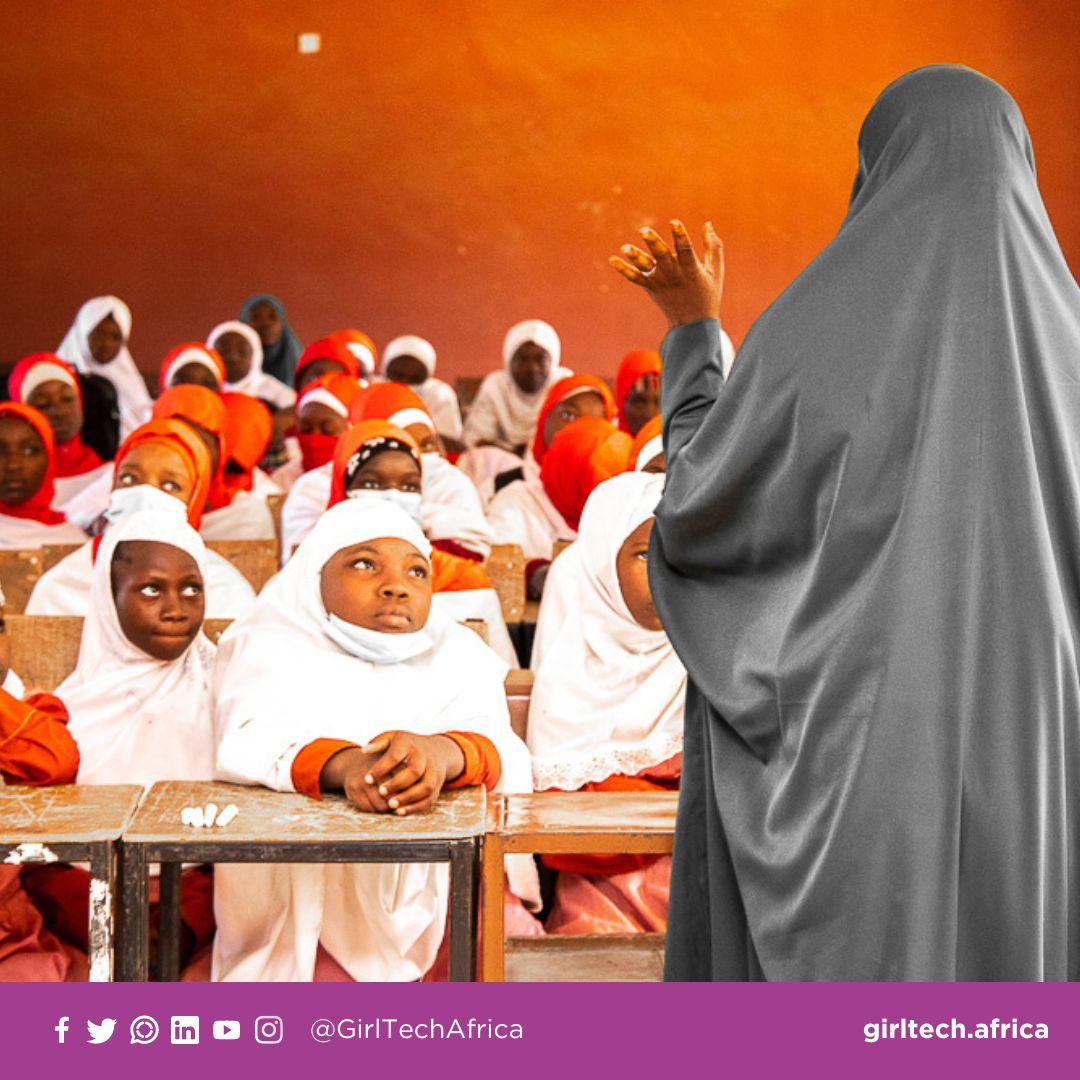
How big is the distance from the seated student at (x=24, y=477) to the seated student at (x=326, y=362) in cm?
237

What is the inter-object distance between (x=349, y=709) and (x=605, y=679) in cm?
72

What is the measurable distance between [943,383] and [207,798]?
50.6 inches

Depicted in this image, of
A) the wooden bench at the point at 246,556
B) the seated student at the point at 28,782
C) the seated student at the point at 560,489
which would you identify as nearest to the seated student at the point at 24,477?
the wooden bench at the point at 246,556

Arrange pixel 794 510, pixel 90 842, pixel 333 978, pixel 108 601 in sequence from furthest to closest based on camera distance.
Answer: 1. pixel 108 601
2. pixel 333 978
3. pixel 90 842
4. pixel 794 510

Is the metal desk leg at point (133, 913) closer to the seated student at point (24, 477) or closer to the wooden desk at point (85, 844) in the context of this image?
the wooden desk at point (85, 844)

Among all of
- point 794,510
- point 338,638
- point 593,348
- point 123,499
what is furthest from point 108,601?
point 593,348

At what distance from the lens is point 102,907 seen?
81.0 inches

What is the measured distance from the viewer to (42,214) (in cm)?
911

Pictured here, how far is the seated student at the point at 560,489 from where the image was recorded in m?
5.19

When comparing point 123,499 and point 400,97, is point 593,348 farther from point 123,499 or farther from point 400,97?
point 123,499

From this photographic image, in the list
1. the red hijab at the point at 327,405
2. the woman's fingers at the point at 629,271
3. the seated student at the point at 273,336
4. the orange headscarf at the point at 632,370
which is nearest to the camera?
the woman's fingers at the point at 629,271

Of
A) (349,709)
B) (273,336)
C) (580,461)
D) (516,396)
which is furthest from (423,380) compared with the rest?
(349,709)

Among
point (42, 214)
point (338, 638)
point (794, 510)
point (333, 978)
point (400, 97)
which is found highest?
point (400, 97)

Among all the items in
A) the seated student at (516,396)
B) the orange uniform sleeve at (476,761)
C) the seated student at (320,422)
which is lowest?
the orange uniform sleeve at (476,761)
